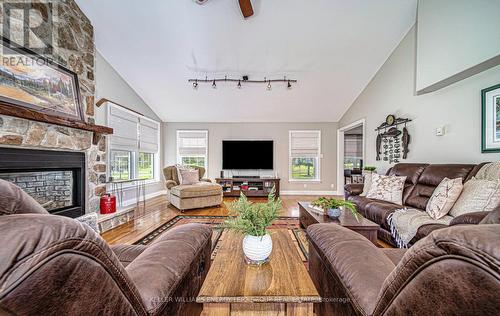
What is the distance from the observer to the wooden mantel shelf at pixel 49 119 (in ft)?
6.63

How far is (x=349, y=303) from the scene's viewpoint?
0.85 m

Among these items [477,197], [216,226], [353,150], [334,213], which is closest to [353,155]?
[353,150]

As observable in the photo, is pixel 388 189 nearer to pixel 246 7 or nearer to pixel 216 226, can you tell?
pixel 216 226

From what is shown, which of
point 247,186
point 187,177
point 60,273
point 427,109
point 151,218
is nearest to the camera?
point 60,273

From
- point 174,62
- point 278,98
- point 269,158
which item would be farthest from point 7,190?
point 269,158

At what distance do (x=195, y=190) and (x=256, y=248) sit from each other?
3.29 m

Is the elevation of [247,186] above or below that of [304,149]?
below

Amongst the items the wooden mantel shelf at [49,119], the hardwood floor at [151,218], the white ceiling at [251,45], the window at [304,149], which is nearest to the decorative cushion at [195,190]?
the hardwood floor at [151,218]

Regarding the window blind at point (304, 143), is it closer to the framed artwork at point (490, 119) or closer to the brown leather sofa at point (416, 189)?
the brown leather sofa at point (416, 189)

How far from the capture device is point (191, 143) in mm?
6312

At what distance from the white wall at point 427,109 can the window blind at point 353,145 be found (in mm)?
3367

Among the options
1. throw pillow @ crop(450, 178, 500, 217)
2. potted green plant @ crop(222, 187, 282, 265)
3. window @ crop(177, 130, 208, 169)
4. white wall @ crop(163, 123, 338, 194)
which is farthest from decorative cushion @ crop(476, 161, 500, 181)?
window @ crop(177, 130, 208, 169)

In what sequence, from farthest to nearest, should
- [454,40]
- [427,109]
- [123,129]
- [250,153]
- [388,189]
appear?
1. [250,153]
2. [123,129]
3. [427,109]
4. [388,189]
5. [454,40]

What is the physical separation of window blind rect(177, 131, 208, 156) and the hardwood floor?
1.56m
